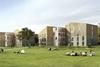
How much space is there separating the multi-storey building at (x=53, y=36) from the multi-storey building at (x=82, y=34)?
4092mm

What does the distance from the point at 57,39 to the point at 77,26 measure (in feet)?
43.2

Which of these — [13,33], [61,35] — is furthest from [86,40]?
[13,33]

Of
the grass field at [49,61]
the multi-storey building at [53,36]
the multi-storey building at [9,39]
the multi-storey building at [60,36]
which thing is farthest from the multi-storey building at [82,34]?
the grass field at [49,61]

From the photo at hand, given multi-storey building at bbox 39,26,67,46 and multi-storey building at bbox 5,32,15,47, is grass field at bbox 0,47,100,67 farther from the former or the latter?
multi-storey building at bbox 5,32,15,47

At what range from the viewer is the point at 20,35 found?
127 m

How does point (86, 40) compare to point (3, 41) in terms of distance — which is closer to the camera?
point (86, 40)

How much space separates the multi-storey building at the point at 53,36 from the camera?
141m

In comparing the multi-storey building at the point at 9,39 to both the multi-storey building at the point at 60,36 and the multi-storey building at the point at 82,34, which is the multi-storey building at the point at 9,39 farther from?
the multi-storey building at the point at 82,34

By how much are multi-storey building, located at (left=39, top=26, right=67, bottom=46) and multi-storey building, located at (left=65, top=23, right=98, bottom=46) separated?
13.4ft

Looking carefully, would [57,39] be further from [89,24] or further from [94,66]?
[94,66]

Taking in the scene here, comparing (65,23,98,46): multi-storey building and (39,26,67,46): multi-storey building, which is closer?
(65,23,98,46): multi-storey building

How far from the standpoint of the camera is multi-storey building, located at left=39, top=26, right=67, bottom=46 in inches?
5541

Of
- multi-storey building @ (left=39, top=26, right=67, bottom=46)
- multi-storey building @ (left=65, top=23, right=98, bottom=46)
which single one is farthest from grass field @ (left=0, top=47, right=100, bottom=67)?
multi-storey building @ (left=39, top=26, right=67, bottom=46)

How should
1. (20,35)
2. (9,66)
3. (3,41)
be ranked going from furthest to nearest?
(3,41), (20,35), (9,66)
